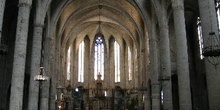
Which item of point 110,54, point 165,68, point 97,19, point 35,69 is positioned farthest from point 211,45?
point 110,54

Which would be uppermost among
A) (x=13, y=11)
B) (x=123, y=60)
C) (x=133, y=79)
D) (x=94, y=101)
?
(x=13, y=11)

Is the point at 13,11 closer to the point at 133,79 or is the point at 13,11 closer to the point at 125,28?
the point at 125,28

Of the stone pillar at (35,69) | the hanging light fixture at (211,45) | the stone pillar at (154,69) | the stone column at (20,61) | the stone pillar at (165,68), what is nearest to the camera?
the hanging light fixture at (211,45)

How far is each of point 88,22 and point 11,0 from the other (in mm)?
16735

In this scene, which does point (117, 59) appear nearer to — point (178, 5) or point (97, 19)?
point (97, 19)

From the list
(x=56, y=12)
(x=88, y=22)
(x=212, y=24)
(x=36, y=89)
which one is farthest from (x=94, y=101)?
(x=212, y=24)

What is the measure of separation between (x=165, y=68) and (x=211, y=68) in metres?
8.33

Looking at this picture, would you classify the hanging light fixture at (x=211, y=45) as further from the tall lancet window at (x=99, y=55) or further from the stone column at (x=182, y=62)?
the tall lancet window at (x=99, y=55)

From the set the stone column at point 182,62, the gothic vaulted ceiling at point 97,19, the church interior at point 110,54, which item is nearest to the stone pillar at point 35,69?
the church interior at point 110,54

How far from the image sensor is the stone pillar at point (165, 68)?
2094 centimetres

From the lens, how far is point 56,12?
28.3 meters

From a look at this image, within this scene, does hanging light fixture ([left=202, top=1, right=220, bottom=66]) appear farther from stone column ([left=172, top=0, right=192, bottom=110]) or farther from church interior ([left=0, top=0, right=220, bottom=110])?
stone column ([left=172, top=0, right=192, bottom=110])

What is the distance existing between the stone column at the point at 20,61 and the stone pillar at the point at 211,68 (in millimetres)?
11022

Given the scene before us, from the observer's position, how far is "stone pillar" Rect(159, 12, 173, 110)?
2094 centimetres
